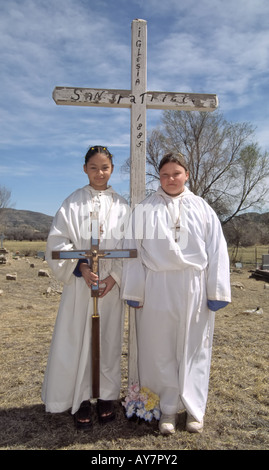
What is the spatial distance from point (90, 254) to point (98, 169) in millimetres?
722

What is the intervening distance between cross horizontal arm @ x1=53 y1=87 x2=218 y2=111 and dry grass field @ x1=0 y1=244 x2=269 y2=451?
2.58 meters

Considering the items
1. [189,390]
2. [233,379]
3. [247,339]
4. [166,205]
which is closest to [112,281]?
[166,205]

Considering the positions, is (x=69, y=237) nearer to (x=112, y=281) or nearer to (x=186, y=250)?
(x=112, y=281)

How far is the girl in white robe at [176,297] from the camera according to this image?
285cm

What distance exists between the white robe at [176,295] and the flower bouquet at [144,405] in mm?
57

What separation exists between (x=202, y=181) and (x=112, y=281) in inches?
783

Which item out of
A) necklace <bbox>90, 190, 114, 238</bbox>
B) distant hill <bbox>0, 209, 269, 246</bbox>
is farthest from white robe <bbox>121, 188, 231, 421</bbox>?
distant hill <bbox>0, 209, 269, 246</bbox>

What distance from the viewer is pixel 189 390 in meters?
2.87

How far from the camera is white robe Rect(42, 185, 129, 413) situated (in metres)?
2.97

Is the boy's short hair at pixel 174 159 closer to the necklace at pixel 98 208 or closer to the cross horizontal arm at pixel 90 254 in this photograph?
the necklace at pixel 98 208

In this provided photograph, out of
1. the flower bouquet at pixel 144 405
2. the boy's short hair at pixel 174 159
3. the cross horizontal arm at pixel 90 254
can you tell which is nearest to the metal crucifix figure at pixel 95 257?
the cross horizontal arm at pixel 90 254

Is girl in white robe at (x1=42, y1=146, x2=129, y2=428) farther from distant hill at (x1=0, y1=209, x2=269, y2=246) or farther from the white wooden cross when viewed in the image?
distant hill at (x1=0, y1=209, x2=269, y2=246)

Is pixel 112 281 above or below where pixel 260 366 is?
above

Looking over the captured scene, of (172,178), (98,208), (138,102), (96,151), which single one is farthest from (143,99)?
(98,208)
